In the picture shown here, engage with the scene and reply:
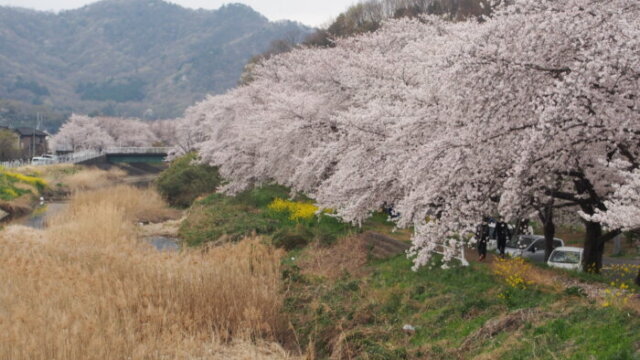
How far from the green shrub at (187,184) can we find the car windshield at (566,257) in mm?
29618

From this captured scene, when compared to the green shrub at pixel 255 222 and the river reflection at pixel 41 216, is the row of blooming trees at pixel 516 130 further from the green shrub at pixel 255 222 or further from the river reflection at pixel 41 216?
the river reflection at pixel 41 216

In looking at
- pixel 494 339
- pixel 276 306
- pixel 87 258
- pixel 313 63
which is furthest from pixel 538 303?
pixel 313 63

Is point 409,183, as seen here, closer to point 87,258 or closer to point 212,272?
point 212,272

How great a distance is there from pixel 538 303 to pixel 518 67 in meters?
4.43

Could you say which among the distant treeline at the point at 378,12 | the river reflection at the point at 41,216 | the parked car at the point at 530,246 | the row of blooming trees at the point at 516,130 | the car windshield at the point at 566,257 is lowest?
the river reflection at the point at 41,216

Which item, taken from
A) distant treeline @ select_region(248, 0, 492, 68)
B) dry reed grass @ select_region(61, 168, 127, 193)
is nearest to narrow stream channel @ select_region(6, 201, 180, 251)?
dry reed grass @ select_region(61, 168, 127, 193)

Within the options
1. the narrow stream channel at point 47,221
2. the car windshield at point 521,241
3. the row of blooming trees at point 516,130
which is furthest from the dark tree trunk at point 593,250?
the narrow stream channel at point 47,221

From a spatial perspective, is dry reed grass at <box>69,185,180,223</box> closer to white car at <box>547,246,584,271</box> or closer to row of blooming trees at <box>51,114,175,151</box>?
white car at <box>547,246,584,271</box>

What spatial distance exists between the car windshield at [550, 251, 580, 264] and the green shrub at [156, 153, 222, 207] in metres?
29.6

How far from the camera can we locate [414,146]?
14.6 m

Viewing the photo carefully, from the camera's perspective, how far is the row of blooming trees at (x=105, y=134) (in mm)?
104062

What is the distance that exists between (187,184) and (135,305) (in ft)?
108

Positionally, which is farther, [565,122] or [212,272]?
[212,272]

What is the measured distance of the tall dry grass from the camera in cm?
1081
